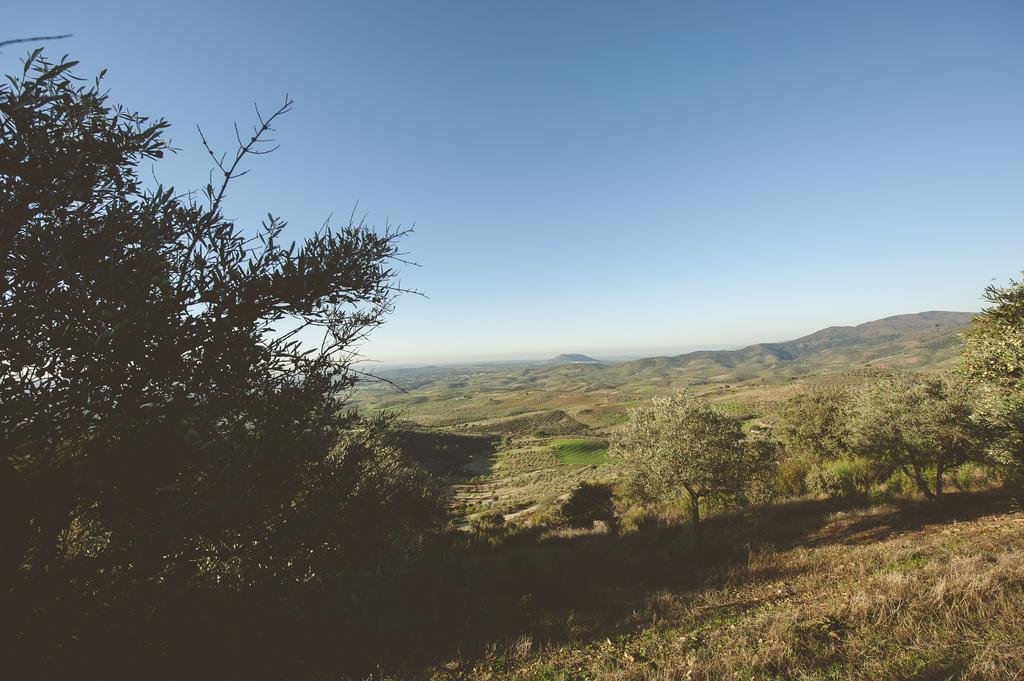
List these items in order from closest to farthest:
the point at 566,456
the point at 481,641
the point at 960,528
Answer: the point at 481,641 < the point at 960,528 < the point at 566,456

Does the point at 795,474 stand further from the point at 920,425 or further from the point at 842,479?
the point at 920,425

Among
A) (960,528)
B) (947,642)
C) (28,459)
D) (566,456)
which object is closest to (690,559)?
(960,528)

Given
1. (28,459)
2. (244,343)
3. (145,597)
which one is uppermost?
(244,343)

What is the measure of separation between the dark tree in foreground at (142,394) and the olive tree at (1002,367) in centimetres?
2029

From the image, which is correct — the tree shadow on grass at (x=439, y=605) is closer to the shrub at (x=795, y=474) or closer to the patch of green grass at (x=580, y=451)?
the shrub at (x=795, y=474)

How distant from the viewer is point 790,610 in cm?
869

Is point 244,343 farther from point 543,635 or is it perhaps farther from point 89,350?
point 543,635

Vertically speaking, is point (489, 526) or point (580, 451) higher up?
point (489, 526)

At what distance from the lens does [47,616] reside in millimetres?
4230

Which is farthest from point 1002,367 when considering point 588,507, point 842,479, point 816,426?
point 588,507

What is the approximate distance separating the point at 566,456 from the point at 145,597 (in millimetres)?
85670

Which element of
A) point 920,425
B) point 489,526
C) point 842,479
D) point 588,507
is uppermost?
point 920,425

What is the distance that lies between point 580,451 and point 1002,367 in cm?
7983

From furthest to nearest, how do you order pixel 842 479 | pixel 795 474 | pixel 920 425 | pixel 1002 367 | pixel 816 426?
1. pixel 816 426
2. pixel 795 474
3. pixel 842 479
4. pixel 920 425
5. pixel 1002 367
